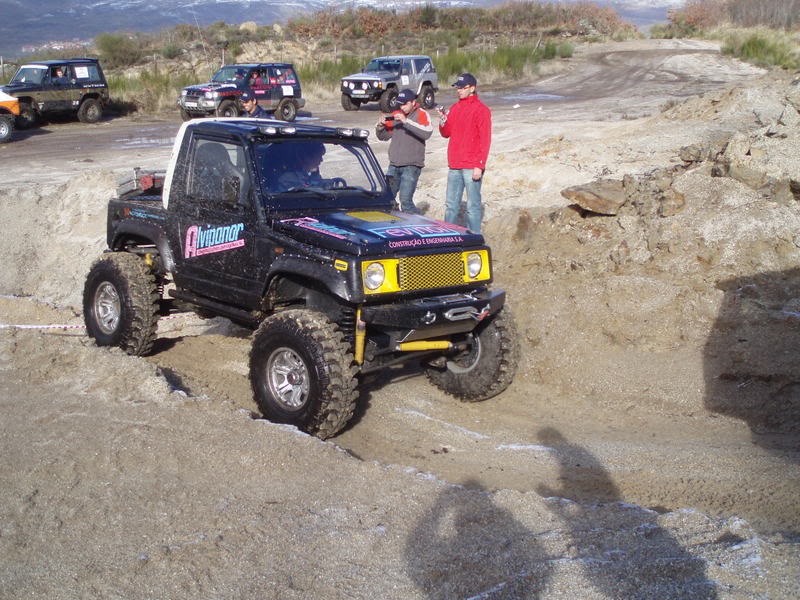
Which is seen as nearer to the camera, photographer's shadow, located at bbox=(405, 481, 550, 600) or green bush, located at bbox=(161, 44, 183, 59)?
photographer's shadow, located at bbox=(405, 481, 550, 600)

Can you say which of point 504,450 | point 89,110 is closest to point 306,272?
point 504,450

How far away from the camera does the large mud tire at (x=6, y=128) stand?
72.2ft

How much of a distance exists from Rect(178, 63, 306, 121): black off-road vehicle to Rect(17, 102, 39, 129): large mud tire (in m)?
4.24

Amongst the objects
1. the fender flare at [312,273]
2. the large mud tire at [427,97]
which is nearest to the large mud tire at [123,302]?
the fender flare at [312,273]

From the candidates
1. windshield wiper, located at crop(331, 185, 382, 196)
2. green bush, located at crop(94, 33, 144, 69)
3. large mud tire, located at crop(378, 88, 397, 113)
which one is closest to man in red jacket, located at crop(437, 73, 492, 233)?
windshield wiper, located at crop(331, 185, 382, 196)

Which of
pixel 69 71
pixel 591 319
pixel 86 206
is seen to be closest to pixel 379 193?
pixel 591 319

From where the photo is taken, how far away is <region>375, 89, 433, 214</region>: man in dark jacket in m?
9.94

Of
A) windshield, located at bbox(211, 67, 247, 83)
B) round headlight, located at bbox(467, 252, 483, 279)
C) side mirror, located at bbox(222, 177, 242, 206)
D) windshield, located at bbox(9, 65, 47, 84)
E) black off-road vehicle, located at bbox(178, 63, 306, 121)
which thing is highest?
windshield, located at bbox(9, 65, 47, 84)

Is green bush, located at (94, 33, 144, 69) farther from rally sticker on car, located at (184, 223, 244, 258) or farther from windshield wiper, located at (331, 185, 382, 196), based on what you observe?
windshield wiper, located at (331, 185, 382, 196)

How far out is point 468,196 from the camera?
Result: 963 cm

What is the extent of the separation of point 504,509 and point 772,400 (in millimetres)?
3480

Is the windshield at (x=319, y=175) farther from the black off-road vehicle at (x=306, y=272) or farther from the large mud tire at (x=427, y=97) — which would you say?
the large mud tire at (x=427, y=97)

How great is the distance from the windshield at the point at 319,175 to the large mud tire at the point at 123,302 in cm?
175

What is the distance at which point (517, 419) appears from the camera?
278 inches
